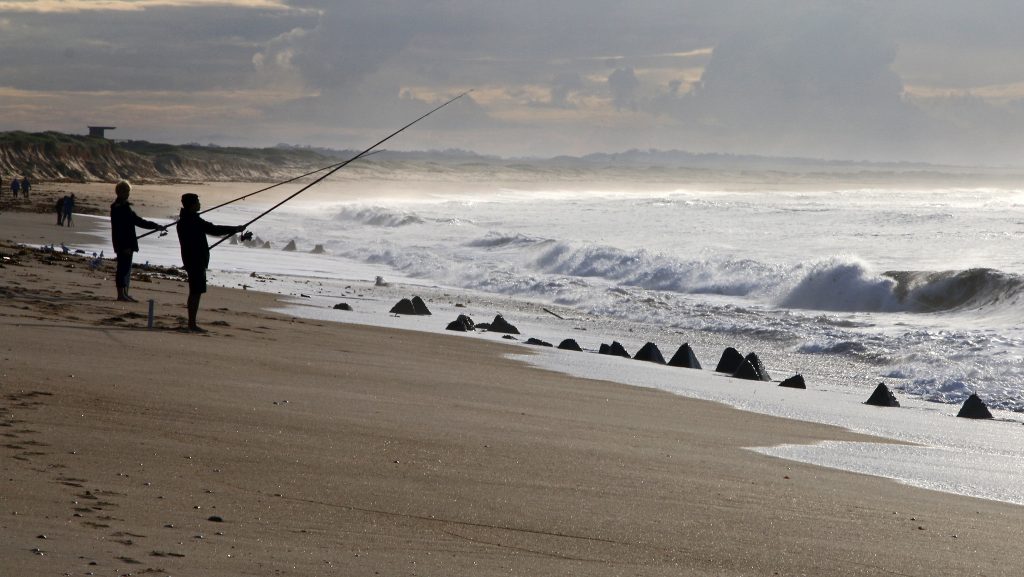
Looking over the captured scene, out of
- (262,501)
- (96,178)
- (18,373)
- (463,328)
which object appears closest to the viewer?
(262,501)

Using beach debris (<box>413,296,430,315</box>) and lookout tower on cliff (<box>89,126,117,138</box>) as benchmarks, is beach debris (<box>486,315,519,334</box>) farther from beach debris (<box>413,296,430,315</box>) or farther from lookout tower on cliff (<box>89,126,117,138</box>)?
lookout tower on cliff (<box>89,126,117,138</box>)

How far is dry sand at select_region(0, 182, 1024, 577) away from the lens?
11.7ft

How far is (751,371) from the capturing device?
419 inches

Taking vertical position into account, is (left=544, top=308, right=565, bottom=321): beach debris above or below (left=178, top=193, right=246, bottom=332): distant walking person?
below

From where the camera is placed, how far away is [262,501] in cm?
404

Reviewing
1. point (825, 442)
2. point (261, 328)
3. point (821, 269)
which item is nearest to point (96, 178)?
point (821, 269)

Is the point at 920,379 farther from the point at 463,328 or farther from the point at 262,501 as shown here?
the point at 262,501

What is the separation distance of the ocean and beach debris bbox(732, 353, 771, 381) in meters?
0.40

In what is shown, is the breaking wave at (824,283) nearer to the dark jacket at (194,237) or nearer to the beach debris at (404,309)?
the beach debris at (404,309)

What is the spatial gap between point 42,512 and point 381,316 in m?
10.5

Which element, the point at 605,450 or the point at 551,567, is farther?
the point at 605,450

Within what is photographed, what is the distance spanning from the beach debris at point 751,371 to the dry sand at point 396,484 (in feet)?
8.61

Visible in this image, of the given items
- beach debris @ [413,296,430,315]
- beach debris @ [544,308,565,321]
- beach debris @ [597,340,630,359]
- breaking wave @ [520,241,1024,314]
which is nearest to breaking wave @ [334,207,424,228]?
breaking wave @ [520,241,1024,314]

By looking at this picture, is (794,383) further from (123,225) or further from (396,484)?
(396,484)
